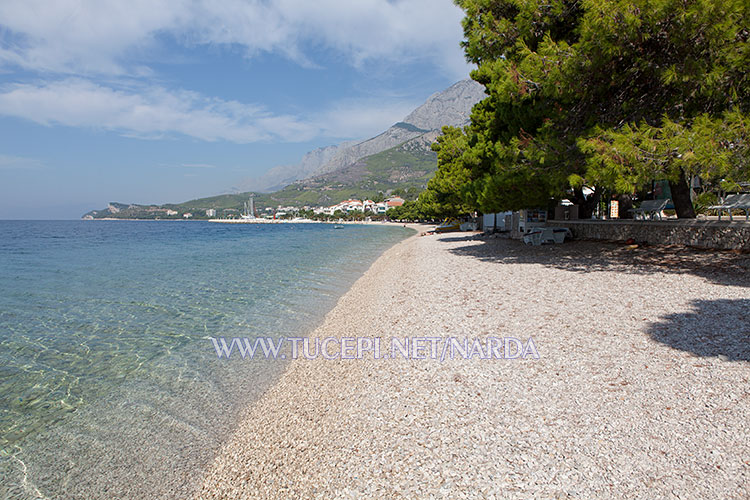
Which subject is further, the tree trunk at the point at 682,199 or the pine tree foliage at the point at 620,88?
the tree trunk at the point at 682,199

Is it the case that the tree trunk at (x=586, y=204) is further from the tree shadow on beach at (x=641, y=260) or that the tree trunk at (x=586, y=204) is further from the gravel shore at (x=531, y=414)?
the gravel shore at (x=531, y=414)

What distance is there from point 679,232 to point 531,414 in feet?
36.8

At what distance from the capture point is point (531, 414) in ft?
11.3

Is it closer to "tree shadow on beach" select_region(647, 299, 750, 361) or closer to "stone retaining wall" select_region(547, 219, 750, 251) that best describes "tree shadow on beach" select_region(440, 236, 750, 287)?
"stone retaining wall" select_region(547, 219, 750, 251)

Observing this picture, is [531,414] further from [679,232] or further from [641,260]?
[679,232]

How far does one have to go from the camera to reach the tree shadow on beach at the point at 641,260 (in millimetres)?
8594

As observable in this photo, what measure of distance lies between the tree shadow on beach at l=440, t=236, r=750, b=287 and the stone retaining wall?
30cm

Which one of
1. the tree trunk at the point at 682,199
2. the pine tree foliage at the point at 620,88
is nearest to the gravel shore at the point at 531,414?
A: the pine tree foliage at the point at 620,88

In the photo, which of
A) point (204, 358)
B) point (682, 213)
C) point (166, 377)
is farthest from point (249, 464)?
point (682, 213)

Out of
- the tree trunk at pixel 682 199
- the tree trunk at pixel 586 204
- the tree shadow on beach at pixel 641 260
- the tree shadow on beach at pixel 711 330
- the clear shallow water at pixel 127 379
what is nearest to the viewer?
the clear shallow water at pixel 127 379

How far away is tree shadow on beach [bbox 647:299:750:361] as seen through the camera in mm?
4441

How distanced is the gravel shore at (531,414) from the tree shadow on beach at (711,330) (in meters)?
0.02

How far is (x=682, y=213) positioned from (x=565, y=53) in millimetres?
6235

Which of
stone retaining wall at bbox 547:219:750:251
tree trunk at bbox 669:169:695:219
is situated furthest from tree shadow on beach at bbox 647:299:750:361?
tree trunk at bbox 669:169:695:219
